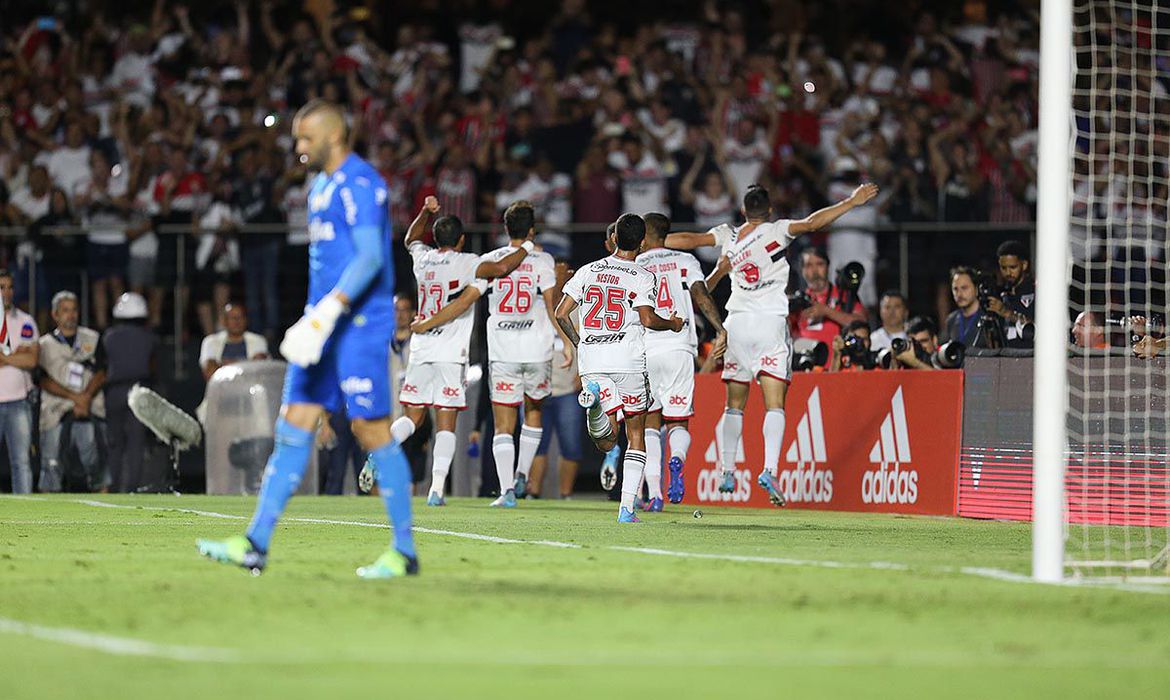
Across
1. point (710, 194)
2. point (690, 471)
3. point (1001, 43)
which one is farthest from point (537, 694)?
point (1001, 43)

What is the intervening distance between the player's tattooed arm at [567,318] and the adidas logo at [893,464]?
285 cm

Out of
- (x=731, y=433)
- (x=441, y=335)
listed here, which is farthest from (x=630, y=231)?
(x=441, y=335)

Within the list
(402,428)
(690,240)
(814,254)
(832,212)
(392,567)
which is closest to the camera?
(392,567)

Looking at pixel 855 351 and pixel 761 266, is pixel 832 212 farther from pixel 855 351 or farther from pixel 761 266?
pixel 855 351

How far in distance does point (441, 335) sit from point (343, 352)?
8.39 meters

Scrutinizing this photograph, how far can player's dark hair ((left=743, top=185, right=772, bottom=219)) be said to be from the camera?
1608cm

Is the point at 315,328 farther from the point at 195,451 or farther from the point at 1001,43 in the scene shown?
the point at 1001,43

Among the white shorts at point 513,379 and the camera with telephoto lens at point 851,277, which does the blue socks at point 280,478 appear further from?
the camera with telephoto lens at point 851,277

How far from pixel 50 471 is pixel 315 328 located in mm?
14029

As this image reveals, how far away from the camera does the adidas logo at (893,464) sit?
1616cm

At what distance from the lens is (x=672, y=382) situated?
16.1 m

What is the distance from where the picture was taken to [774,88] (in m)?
24.0

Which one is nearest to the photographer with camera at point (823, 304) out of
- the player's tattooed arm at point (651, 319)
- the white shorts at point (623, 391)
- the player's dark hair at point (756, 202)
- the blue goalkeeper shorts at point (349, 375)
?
the player's dark hair at point (756, 202)

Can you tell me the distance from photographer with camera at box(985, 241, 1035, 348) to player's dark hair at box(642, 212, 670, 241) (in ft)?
9.44
